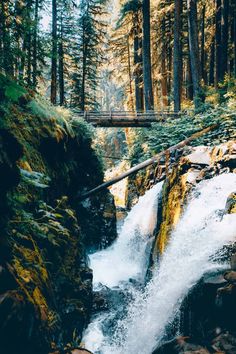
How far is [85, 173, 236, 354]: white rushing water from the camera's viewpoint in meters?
5.85

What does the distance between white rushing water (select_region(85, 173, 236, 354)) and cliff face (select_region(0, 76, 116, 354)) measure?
823 millimetres

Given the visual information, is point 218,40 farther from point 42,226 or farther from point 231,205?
point 42,226

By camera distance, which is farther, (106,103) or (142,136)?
(106,103)

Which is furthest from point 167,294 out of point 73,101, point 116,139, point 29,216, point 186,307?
point 116,139

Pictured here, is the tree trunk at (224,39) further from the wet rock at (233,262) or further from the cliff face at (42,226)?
the wet rock at (233,262)

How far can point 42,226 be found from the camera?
16.3ft

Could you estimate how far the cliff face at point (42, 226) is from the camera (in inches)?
139

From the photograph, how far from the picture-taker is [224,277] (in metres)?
4.88

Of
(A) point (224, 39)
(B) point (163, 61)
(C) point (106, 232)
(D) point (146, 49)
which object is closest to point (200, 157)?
(C) point (106, 232)

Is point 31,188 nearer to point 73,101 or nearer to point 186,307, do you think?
point 186,307

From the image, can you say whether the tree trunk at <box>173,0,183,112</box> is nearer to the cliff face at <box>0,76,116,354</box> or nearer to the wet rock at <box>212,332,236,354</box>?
the cliff face at <box>0,76,116,354</box>

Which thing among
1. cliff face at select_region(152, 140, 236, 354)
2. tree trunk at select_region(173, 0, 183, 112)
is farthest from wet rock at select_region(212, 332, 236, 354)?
tree trunk at select_region(173, 0, 183, 112)

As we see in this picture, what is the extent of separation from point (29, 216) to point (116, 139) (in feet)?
117

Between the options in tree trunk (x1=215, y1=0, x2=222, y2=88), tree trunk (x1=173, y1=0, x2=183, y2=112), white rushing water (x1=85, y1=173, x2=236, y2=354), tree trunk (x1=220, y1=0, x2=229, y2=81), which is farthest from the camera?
tree trunk (x1=173, y1=0, x2=183, y2=112)
